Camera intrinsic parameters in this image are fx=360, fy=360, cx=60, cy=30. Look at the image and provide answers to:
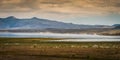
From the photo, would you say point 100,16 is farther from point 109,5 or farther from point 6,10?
point 6,10

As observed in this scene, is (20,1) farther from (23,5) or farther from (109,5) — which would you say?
(109,5)

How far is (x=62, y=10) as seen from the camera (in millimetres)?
65375

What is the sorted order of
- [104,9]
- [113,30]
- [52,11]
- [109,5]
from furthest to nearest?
1. [113,30]
2. [52,11]
3. [104,9]
4. [109,5]

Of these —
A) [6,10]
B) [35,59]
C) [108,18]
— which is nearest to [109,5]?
[108,18]

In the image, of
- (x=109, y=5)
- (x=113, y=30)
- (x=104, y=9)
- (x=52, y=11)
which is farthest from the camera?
(x=113, y=30)

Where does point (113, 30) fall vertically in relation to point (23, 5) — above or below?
below

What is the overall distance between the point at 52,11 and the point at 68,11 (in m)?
3.81

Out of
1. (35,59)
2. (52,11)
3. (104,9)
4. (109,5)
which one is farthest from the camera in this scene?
(52,11)

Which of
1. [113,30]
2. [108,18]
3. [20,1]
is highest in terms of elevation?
[20,1]

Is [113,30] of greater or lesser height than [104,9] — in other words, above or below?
below

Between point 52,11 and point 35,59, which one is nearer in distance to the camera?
point 35,59

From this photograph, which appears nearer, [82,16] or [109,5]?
[109,5]

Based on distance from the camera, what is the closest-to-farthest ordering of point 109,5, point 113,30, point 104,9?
point 109,5
point 104,9
point 113,30

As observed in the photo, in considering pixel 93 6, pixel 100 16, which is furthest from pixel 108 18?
pixel 93 6
